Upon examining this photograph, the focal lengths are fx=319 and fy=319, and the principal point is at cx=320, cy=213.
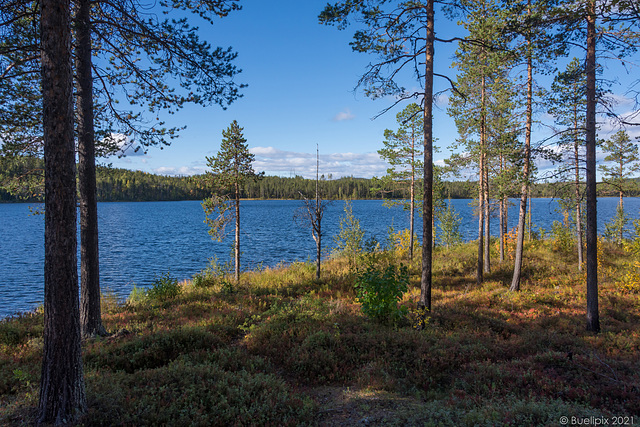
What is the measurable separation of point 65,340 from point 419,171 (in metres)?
23.4

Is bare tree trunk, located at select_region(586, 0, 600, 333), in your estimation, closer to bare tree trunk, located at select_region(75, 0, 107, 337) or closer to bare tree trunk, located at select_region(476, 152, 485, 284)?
bare tree trunk, located at select_region(476, 152, 485, 284)

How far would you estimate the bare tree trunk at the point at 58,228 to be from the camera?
4746 mm

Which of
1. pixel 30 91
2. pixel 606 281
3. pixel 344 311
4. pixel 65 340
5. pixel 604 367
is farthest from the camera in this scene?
pixel 606 281

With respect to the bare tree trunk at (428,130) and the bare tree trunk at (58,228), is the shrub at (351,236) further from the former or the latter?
the bare tree trunk at (58,228)

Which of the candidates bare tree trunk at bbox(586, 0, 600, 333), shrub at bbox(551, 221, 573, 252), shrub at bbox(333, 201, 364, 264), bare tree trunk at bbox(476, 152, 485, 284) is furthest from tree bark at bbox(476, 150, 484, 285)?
shrub at bbox(551, 221, 573, 252)

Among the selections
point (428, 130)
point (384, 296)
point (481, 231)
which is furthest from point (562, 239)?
point (384, 296)

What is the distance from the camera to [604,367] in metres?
6.80

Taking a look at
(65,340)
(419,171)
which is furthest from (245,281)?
(419,171)

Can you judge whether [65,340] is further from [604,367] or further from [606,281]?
[606,281]

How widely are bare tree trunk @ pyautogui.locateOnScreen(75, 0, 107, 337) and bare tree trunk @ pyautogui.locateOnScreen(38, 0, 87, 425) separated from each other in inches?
178

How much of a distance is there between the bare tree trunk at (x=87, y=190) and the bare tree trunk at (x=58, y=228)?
4531mm

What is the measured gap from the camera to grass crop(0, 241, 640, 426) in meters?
5.07

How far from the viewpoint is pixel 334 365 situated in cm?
735

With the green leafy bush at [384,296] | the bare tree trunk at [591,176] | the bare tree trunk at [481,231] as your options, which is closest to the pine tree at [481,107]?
the bare tree trunk at [481,231]
